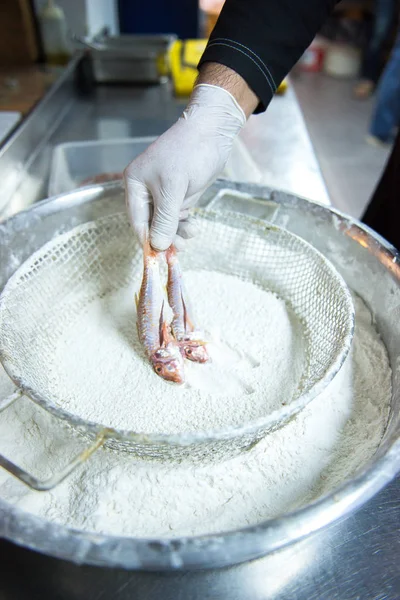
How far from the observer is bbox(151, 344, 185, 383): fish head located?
0.67 meters

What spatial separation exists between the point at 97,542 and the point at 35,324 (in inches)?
17.8

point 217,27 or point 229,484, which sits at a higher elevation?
point 217,27

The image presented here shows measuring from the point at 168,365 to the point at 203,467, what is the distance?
6.1 inches

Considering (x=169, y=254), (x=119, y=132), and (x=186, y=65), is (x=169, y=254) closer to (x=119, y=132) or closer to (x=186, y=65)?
(x=119, y=132)

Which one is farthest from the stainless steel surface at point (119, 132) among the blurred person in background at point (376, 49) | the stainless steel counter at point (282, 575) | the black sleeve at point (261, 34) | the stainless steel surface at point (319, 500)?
the blurred person in background at point (376, 49)

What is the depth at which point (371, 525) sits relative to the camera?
566 millimetres

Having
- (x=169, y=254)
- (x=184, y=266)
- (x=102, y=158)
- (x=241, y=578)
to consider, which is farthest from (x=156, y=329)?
(x=102, y=158)

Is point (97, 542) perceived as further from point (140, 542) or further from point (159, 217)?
point (159, 217)

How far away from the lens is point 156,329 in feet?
2.37

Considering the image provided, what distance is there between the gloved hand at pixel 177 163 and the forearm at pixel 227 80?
14mm

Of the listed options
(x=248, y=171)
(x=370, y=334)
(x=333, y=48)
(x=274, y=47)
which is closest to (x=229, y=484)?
(x=370, y=334)

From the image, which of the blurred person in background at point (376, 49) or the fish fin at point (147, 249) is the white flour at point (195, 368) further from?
the blurred person in background at point (376, 49)

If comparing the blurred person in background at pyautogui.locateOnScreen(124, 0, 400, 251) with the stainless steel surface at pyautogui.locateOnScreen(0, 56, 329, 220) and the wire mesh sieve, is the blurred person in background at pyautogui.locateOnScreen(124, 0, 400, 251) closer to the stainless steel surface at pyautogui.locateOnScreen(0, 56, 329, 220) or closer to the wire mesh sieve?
the wire mesh sieve

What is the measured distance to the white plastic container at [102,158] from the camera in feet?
3.99
